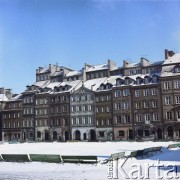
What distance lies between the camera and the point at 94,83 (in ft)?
249

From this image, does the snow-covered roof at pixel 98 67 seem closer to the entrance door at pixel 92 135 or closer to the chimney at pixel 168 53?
the chimney at pixel 168 53

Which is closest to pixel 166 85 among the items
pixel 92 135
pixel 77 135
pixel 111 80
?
pixel 111 80

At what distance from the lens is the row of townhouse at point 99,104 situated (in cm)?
6341

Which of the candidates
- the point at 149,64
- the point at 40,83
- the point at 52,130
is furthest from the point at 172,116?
the point at 40,83

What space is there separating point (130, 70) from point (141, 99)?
8.82 m

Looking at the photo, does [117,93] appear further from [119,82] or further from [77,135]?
[77,135]

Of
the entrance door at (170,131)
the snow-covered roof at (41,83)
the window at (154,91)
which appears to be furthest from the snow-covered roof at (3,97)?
the entrance door at (170,131)

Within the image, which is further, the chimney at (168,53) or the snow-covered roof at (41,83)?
the snow-covered roof at (41,83)

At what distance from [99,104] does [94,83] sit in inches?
254

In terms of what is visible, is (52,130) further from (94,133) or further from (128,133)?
(128,133)

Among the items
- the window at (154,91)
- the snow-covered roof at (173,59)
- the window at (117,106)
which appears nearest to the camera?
the window at (154,91)

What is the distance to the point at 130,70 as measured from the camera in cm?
7219

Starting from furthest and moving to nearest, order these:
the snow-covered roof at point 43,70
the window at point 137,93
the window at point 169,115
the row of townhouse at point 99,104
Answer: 1. the snow-covered roof at point 43,70
2. the window at point 137,93
3. the row of townhouse at point 99,104
4. the window at point 169,115

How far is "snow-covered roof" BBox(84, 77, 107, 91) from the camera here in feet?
242
